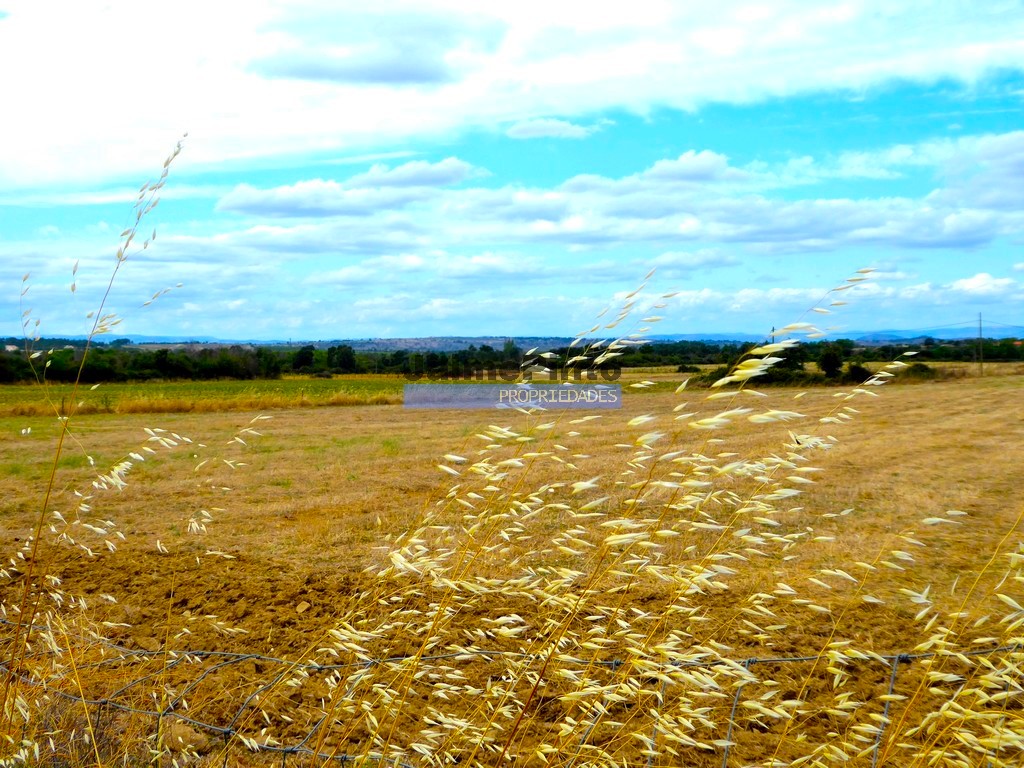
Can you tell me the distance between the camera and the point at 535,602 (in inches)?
151

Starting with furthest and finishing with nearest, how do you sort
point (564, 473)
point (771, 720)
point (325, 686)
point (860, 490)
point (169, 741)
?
point (564, 473), point (860, 490), point (325, 686), point (771, 720), point (169, 741)

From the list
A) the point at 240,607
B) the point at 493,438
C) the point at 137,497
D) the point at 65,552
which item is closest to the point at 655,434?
the point at 493,438

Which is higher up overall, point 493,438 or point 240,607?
point 493,438

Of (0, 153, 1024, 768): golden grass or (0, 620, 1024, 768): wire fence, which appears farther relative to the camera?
(0, 620, 1024, 768): wire fence

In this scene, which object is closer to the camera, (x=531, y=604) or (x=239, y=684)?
(x=239, y=684)

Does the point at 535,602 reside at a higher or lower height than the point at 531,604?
higher

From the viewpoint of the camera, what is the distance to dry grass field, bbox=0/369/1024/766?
2359mm

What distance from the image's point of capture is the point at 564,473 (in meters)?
10.5

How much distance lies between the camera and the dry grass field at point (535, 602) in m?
2.36

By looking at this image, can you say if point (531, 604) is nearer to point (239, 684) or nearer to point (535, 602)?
point (535, 602)

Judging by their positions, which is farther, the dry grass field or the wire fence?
the wire fence

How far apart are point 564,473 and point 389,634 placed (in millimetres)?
6208

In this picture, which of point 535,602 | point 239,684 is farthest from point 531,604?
point 239,684

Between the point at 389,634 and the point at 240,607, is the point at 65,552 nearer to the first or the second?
the point at 240,607
